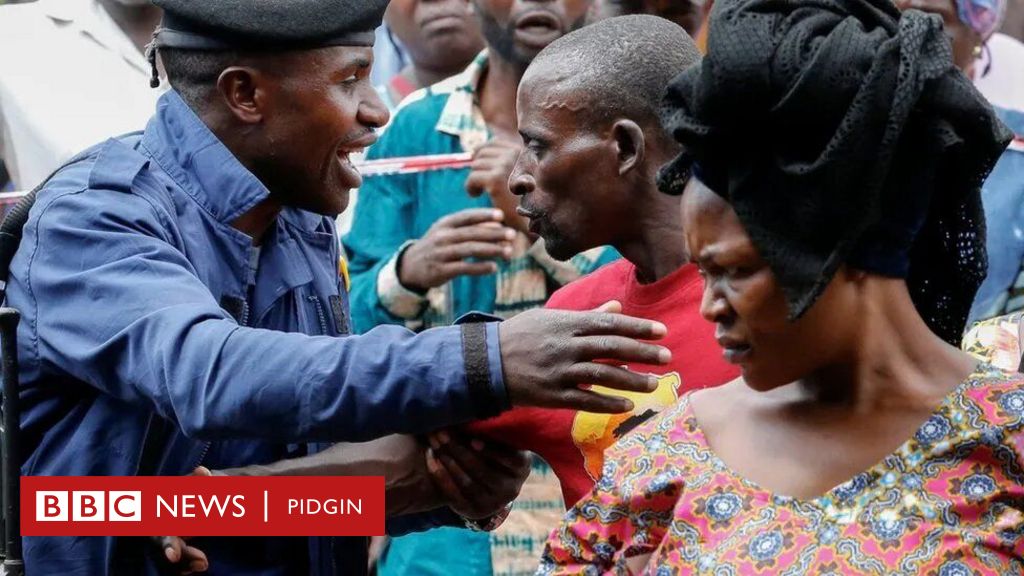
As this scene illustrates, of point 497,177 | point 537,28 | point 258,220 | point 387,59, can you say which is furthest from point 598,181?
point 387,59

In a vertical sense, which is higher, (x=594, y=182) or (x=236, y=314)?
(x=594, y=182)

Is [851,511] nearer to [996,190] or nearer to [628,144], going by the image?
[628,144]

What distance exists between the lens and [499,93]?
241 inches

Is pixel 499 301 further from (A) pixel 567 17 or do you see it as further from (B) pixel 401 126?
(A) pixel 567 17

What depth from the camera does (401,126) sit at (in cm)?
617

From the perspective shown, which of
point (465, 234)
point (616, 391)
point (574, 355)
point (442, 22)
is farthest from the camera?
point (442, 22)

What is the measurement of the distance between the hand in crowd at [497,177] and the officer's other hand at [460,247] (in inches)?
1.9

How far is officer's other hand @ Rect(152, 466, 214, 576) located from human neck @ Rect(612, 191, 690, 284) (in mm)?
1024

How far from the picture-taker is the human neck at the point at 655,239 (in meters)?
4.08

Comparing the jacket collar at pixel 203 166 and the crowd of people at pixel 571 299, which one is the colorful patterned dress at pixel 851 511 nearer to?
the crowd of people at pixel 571 299

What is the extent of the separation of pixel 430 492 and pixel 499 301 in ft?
4.88

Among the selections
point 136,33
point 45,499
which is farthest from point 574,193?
point 136,33

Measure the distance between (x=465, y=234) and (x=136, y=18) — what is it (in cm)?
220

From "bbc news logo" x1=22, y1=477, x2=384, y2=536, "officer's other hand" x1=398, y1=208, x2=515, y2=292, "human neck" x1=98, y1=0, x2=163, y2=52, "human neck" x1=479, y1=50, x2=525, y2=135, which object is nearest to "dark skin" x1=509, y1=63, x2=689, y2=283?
"bbc news logo" x1=22, y1=477, x2=384, y2=536
